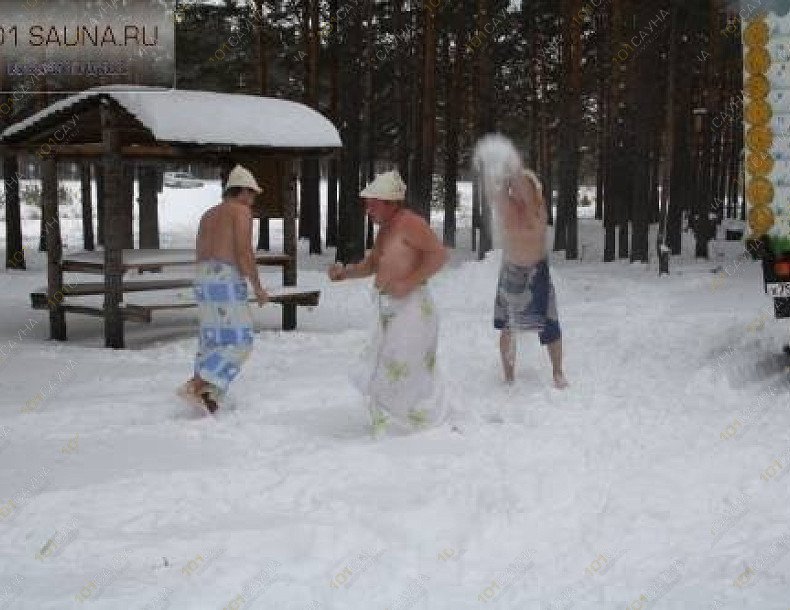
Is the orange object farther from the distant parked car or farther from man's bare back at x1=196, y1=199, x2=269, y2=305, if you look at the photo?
the distant parked car

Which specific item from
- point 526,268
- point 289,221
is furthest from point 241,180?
point 289,221

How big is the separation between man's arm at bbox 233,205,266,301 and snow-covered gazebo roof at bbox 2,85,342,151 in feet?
10.3

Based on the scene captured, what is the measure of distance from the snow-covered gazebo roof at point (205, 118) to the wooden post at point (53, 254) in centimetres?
49

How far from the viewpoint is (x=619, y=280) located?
→ 720 inches

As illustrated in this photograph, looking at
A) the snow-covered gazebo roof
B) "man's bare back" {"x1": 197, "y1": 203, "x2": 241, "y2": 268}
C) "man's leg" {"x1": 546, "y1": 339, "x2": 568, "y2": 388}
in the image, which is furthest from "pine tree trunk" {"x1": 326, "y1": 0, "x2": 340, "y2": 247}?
"man's bare back" {"x1": 197, "y1": 203, "x2": 241, "y2": 268}

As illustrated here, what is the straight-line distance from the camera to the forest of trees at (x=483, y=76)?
70.1 feet

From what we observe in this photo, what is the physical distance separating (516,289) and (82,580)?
467 centimetres

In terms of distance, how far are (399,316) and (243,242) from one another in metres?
1.38

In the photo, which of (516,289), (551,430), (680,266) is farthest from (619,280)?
(551,430)

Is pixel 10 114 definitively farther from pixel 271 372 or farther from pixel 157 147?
pixel 271 372

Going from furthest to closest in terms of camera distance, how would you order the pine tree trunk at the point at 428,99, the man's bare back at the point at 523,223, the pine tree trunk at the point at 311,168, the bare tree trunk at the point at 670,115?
the pine tree trunk at the point at 311,168
the pine tree trunk at the point at 428,99
the bare tree trunk at the point at 670,115
the man's bare back at the point at 523,223

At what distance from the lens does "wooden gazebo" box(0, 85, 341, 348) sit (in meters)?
9.91

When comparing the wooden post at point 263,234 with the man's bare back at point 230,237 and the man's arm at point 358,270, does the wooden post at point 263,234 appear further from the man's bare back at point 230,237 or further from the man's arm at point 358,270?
the man's arm at point 358,270

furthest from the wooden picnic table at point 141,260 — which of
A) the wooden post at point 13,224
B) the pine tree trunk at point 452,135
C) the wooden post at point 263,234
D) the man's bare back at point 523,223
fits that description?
the pine tree trunk at point 452,135
